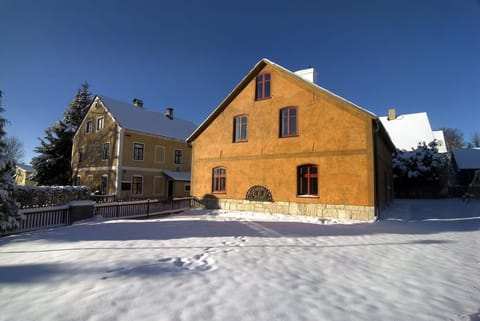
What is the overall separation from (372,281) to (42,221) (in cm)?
1145

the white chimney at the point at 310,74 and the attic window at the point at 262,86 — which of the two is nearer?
the attic window at the point at 262,86

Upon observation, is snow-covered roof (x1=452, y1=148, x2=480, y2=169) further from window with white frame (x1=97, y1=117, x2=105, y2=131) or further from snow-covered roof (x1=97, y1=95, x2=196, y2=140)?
window with white frame (x1=97, y1=117, x2=105, y2=131)

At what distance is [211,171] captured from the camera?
16766mm

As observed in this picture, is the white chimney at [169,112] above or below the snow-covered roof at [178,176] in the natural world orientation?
above

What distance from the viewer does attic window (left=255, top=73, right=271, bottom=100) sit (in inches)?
608

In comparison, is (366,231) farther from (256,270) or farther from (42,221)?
(42,221)

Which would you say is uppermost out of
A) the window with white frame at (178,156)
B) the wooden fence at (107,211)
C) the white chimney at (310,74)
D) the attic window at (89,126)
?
the white chimney at (310,74)

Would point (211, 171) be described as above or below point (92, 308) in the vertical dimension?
above

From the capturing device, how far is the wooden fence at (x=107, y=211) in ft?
31.8

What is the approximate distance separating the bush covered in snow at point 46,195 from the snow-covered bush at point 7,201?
1.66 meters

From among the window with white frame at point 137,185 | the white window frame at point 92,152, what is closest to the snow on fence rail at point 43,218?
the window with white frame at point 137,185

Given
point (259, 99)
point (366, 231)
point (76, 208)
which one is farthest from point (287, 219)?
point (76, 208)

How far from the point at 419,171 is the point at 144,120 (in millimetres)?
27106

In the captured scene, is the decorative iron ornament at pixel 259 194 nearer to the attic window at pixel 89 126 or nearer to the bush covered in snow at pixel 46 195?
the bush covered in snow at pixel 46 195
